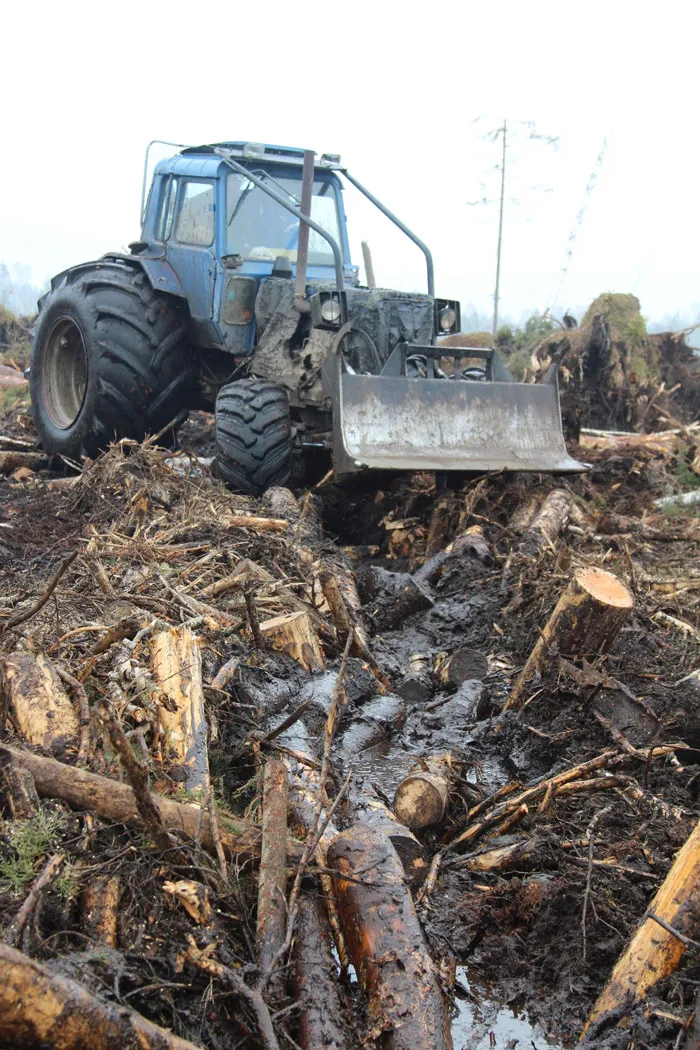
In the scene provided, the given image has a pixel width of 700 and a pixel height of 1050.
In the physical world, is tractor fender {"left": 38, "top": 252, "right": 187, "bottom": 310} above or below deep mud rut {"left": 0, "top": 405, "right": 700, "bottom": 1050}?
above

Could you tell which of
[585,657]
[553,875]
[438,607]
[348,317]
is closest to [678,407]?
[348,317]

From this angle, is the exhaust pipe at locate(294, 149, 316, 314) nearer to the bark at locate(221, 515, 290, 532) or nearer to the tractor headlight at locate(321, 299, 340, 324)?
the tractor headlight at locate(321, 299, 340, 324)

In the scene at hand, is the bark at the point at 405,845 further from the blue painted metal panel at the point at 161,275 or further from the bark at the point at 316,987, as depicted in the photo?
the blue painted metal panel at the point at 161,275

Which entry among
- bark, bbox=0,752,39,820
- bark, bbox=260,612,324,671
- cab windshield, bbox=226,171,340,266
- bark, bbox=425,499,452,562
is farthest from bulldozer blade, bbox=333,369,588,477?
bark, bbox=0,752,39,820

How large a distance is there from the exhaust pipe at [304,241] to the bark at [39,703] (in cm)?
469

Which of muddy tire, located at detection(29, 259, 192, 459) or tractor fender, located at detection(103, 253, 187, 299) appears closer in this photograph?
muddy tire, located at detection(29, 259, 192, 459)

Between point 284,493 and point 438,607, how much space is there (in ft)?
5.45

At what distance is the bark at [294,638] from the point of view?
415 cm

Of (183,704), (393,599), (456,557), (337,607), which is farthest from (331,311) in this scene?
(183,704)

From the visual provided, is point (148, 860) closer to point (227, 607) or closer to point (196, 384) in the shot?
point (227, 607)

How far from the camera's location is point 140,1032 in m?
1.75

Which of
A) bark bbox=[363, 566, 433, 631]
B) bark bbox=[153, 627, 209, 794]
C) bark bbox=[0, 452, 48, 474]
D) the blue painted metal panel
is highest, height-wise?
the blue painted metal panel

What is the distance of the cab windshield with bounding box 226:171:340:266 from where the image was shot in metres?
7.74

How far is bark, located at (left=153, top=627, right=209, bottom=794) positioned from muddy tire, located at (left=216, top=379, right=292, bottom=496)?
143 inches
